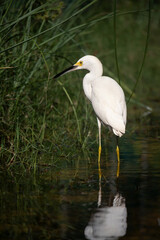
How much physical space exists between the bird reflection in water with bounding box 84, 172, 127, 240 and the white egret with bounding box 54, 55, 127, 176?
5.55 ft

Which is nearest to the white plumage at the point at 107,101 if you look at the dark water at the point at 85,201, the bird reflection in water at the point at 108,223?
the dark water at the point at 85,201

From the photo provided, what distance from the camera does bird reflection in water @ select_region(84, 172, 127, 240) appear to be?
10.5ft

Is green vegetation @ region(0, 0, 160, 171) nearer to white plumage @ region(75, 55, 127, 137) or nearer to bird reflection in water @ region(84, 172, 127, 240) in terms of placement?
white plumage @ region(75, 55, 127, 137)

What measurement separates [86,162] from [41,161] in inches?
18.3

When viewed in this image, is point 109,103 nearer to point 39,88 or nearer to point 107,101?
point 107,101

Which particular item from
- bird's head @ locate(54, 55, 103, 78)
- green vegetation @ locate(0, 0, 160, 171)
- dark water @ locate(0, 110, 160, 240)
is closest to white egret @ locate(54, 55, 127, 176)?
bird's head @ locate(54, 55, 103, 78)

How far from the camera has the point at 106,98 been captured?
583 cm

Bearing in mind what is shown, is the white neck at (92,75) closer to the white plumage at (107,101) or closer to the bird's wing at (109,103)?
the white plumage at (107,101)

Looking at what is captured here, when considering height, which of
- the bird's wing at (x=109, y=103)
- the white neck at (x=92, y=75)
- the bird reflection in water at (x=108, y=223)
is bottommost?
the bird reflection in water at (x=108, y=223)

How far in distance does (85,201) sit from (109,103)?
6.52 feet

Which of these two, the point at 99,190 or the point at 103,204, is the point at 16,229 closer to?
the point at 103,204

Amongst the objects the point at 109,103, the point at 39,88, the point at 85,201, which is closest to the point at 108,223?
the point at 85,201

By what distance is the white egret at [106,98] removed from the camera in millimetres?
5523

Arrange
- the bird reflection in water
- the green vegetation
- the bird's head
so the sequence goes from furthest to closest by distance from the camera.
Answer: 1. the bird's head
2. the green vegetation
3. the bird reflection in water
